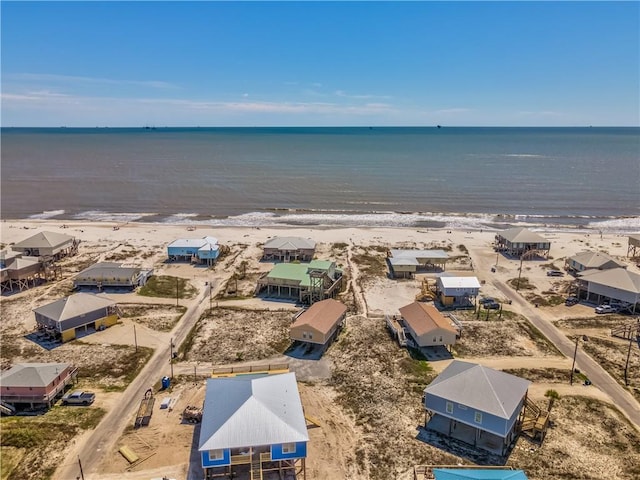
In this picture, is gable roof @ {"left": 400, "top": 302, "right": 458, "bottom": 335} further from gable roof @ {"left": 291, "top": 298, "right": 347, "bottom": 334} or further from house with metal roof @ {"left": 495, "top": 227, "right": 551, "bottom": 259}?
house with metal roof @ {"left": 495, "top": 227, "right": 551, "bottom": 259}

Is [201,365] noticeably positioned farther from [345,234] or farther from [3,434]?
[345,234]

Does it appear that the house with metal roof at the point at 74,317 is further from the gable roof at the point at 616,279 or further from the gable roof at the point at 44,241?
the gable roof at the point at 616,279

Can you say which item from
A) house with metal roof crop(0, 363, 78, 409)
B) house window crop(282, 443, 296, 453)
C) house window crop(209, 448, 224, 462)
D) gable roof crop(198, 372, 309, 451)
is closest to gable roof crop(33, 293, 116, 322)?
house with metal roof crop(0, 363, 78, 409)

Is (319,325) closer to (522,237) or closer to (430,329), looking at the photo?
(430,329)

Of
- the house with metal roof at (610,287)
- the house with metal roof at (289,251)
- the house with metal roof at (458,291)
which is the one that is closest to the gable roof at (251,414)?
the house with metal roof at (458,291)

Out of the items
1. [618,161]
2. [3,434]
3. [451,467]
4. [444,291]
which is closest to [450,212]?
[444,291]
